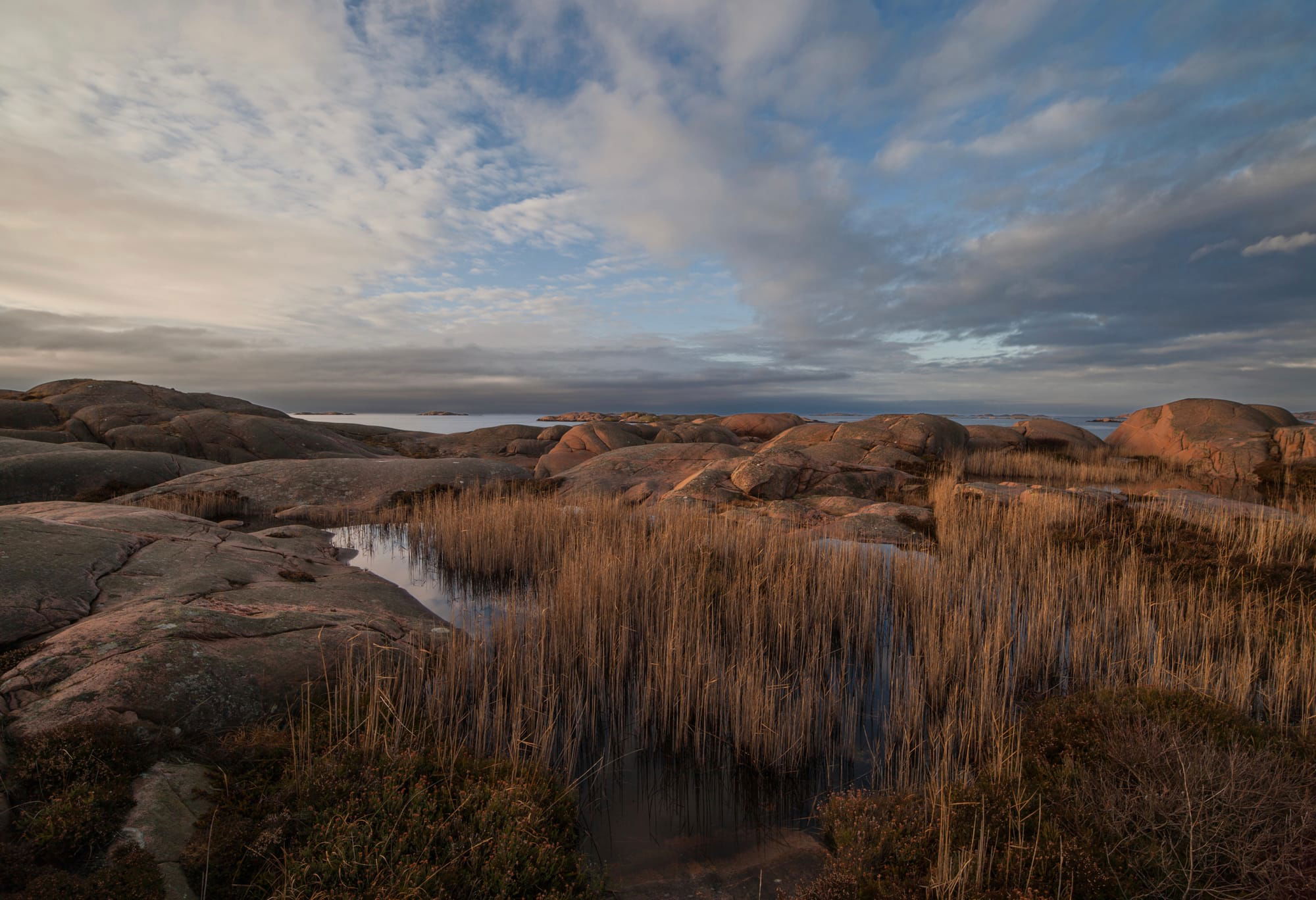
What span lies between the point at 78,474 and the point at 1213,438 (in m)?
34.9

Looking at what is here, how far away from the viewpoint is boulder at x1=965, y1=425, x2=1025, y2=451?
2558 centimetres

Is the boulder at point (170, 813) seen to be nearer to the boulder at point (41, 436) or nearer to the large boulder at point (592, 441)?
the large boulder at point (592, 441)

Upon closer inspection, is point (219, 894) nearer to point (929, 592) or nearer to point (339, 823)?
point (339, 823)

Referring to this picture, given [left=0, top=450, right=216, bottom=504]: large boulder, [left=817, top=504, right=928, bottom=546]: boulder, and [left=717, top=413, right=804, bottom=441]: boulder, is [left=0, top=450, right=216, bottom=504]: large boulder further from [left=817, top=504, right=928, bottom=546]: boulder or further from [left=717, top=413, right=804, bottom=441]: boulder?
[left=717, top=413, right=804, bottom=441]: boulder

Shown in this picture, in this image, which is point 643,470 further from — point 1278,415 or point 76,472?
point 1278,415

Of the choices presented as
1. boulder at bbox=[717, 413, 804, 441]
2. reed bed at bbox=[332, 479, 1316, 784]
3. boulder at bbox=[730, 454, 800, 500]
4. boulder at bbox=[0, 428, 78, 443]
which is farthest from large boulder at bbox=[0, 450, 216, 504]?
boulder at bbox=[717, 413, 804, 441]

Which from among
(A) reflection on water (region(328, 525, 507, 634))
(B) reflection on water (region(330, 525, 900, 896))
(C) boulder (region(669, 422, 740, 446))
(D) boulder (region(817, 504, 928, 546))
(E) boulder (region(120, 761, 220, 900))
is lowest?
(A) reflection on water (region(328, 525, 507, 634))

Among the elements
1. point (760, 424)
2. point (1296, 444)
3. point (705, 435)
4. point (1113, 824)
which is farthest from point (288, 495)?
point (1296, 444)

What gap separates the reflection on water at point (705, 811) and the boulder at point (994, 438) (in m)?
23.9

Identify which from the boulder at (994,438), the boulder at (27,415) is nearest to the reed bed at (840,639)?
the boulder at (994,438)

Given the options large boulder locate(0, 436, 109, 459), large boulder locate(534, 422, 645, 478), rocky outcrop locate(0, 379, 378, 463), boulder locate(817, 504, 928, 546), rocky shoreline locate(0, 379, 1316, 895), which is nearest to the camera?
rocky shoreline locate(0, 379, 1316, 895)

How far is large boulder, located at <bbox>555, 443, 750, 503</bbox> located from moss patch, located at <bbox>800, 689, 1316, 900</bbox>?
10.7 m

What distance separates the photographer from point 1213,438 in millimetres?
21484

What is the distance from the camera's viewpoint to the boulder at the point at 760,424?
33625 mm
